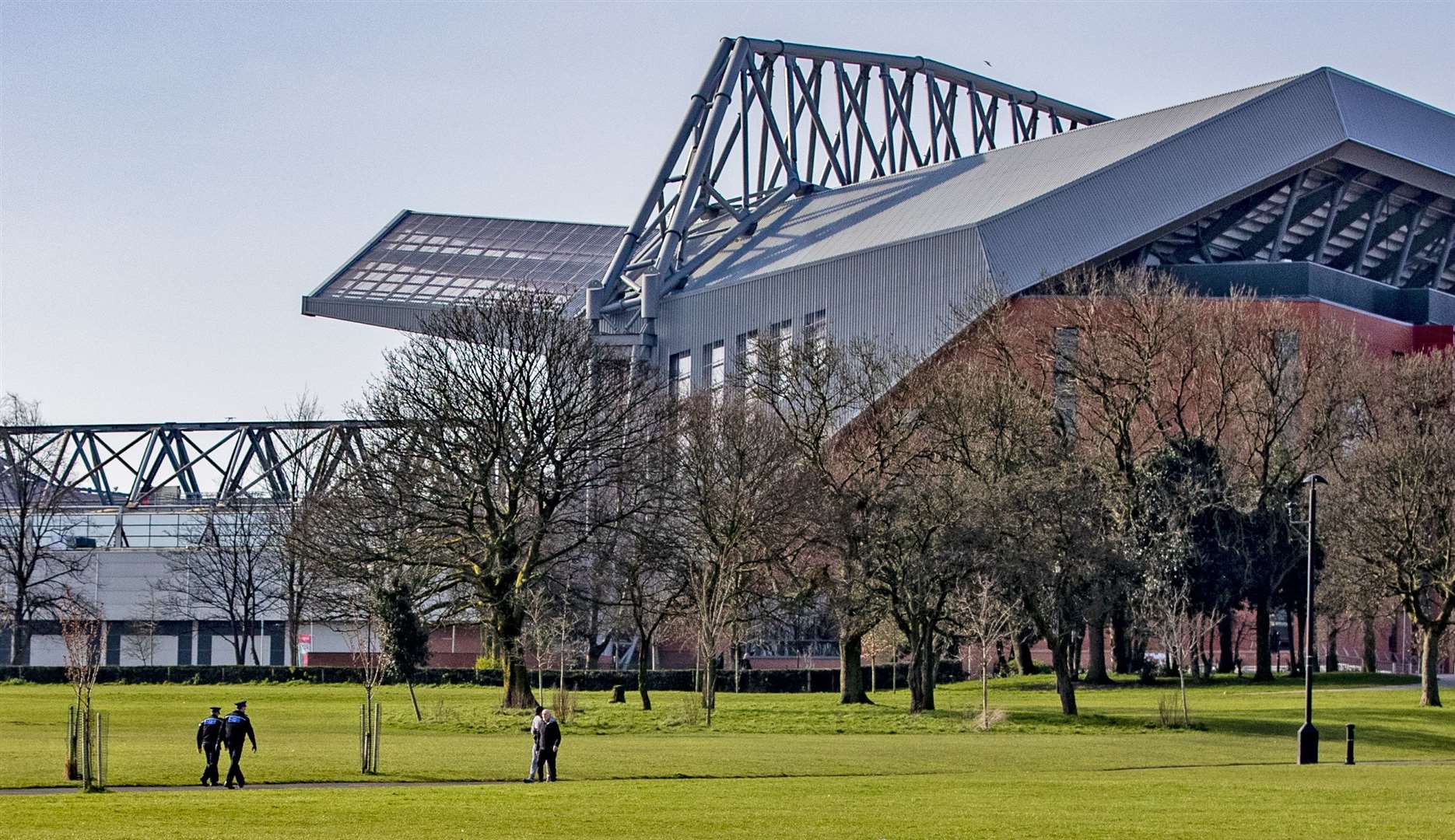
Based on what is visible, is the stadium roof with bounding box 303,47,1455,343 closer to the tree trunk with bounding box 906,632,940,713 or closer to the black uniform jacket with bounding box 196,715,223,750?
the tree trunk with bounding box 906,632,940,713

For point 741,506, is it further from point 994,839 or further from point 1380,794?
point 994,839

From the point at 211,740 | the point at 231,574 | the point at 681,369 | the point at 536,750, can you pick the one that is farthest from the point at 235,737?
the point at 231,574

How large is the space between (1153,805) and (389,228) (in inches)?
3682

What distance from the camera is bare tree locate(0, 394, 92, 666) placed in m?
79.2

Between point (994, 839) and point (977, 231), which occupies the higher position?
point (977, 231)

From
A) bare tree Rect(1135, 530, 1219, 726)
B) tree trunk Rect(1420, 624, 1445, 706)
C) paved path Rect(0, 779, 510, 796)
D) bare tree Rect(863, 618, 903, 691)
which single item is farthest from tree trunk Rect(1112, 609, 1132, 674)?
paved path Rect(0, 779, 510, 796)

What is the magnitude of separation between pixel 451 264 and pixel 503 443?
53600 mm

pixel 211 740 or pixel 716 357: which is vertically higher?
pixel 716 357

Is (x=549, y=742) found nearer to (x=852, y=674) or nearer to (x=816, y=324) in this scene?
(x=852, y=674)

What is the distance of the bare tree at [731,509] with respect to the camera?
5591 cm

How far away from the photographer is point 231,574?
304 feet

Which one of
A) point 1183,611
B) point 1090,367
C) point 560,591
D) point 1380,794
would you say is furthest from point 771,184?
point 1380,794

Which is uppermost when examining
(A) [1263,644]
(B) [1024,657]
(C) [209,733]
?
(C) [209,733]

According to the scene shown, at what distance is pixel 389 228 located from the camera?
11575 cm
